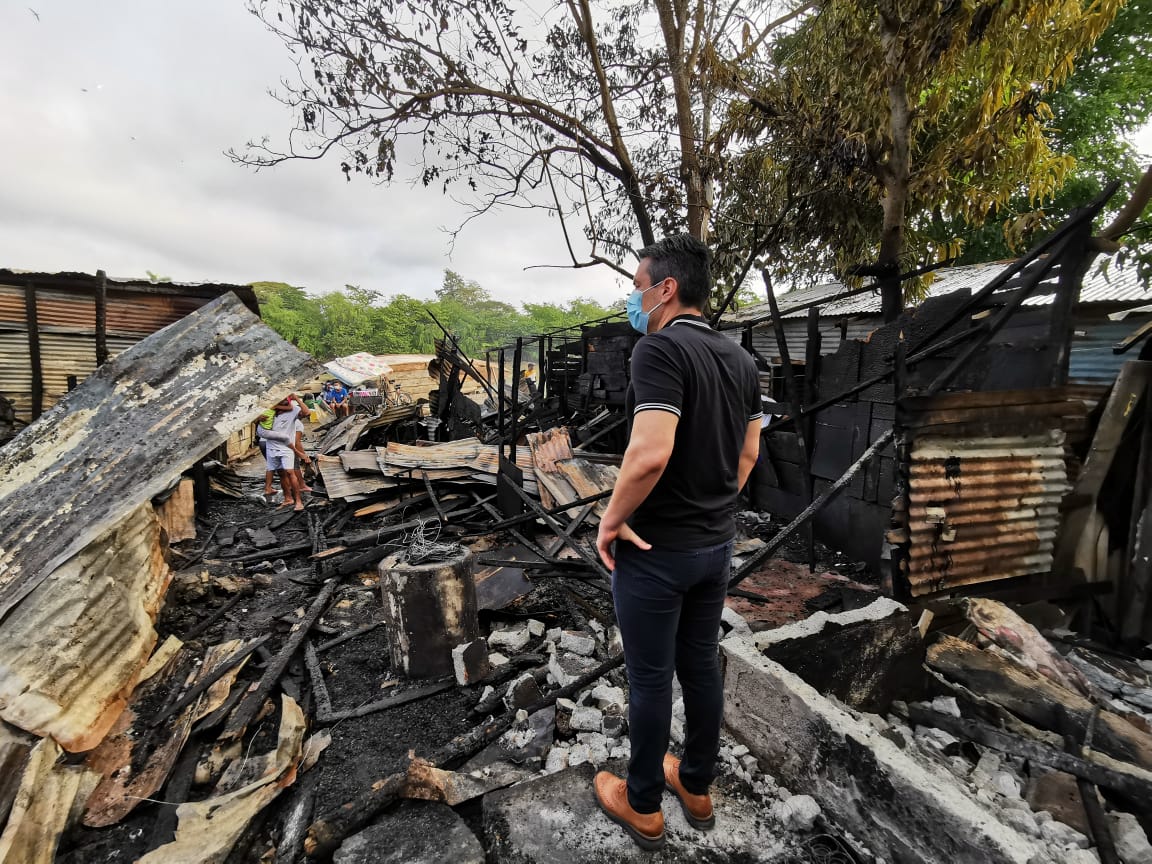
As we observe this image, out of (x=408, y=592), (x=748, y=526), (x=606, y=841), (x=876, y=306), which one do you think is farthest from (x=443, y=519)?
(x=876, y=306)

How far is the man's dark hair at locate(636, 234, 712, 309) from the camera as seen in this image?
1817mm

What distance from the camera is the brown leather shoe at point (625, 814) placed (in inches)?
76.3

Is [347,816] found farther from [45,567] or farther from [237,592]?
[237,592]

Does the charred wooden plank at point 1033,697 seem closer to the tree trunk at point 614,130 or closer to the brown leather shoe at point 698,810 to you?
the brown leather shoe at point 698,810

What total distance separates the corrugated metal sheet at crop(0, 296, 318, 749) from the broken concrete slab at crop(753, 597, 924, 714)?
127 inches

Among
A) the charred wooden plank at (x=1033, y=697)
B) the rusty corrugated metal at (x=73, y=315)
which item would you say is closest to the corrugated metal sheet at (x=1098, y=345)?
the charred wooden plank at (x=1033, y=697)

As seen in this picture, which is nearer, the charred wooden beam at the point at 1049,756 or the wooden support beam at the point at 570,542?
the charred wooden beam at the point at 1049,756

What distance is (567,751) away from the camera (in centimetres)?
263

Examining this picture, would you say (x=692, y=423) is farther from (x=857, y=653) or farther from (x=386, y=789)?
(x=386, y=789)

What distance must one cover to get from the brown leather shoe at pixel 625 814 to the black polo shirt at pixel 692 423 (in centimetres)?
116

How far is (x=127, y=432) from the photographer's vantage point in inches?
115

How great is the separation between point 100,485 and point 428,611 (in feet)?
6.59

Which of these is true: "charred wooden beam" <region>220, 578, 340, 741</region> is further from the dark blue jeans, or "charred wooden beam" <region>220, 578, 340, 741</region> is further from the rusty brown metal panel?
the dark blue jeans

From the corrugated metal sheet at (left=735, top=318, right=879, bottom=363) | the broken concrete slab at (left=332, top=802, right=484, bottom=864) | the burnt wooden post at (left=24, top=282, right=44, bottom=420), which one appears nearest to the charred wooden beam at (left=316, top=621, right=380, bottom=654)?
the broken concrete slab at (left=332, top=802, right=484, bottom=864)
